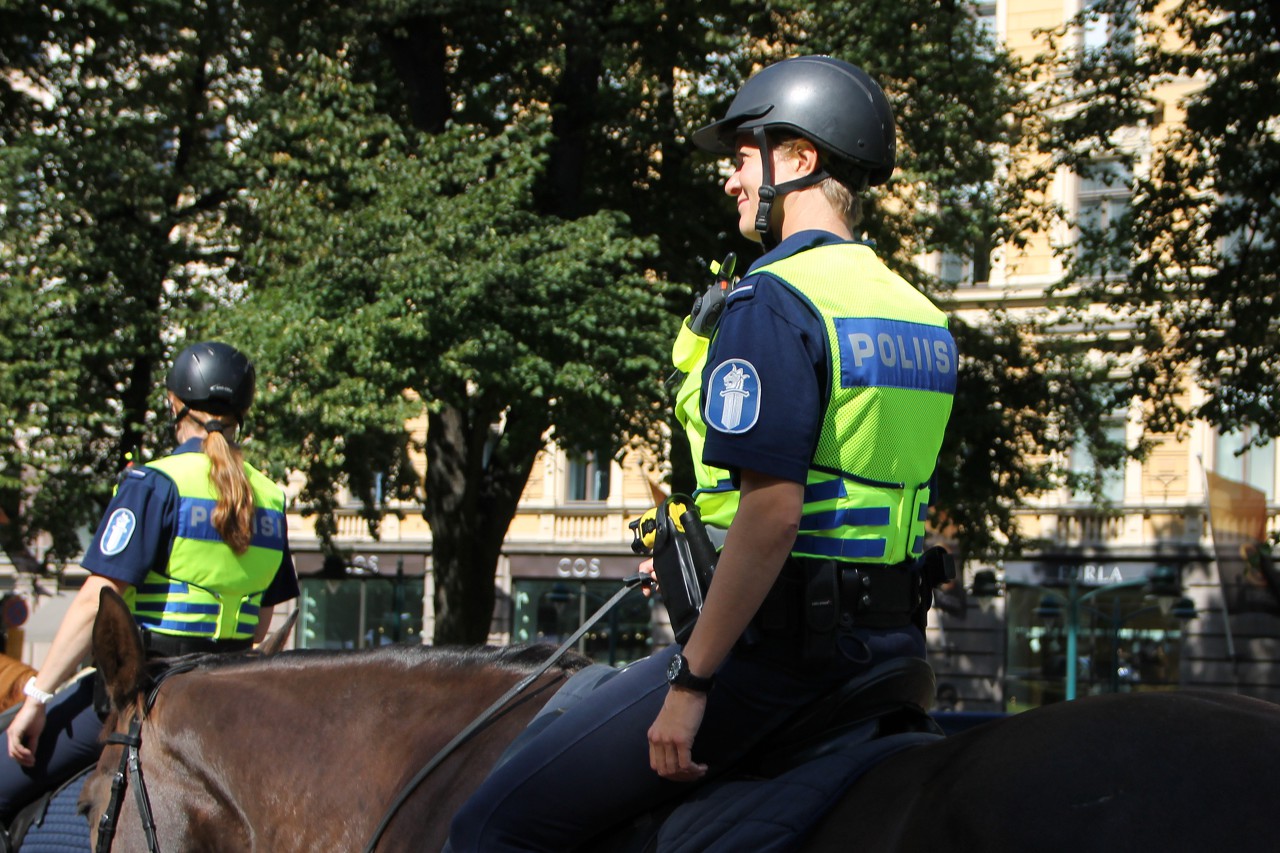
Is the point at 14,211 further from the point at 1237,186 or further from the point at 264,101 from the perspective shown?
the point at 1237,186

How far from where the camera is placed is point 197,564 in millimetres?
4285

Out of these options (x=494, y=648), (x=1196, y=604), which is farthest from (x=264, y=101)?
(x=1196, y=604)

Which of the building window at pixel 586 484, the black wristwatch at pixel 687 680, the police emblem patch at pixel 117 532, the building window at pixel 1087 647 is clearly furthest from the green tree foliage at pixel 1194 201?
the building window at pixel 586 484

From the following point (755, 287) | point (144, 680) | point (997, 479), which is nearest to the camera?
point (755, 287)

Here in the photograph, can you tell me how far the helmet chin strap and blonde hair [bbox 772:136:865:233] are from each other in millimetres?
12

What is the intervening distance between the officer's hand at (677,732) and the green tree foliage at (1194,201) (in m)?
14.4

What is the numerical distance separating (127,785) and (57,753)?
91 centimetres

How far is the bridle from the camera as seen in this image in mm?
3359

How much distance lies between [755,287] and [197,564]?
245cm

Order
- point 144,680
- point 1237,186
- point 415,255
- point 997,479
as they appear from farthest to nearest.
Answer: point 997,479 < point 1237,186 < point 415,255 < point 144,680

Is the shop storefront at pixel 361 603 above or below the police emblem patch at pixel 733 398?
below

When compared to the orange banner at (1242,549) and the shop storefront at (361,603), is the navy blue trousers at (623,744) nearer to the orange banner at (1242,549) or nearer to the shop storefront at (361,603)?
the orange banner at (1242,549)

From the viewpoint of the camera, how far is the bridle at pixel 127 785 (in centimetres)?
336

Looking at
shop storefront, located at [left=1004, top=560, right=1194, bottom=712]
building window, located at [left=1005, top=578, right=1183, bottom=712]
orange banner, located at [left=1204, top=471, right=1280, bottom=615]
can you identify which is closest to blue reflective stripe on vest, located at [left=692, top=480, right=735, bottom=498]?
orange banner, located at [left=1204, top=471, right=1280, bottom=615]
